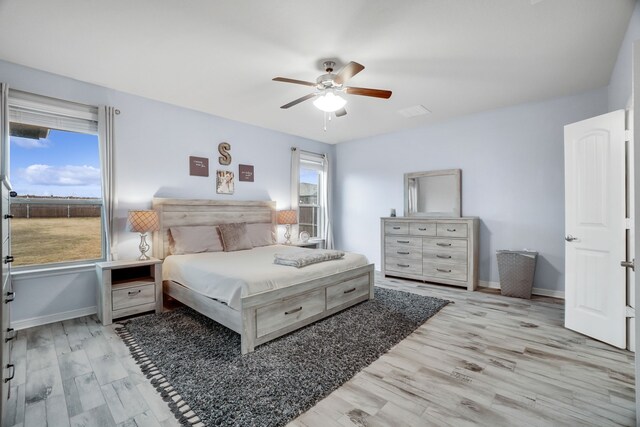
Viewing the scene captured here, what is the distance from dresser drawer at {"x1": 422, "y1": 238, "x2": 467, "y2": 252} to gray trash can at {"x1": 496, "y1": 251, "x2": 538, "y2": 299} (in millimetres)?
469

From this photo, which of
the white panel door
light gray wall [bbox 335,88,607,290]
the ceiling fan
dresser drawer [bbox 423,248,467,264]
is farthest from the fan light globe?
dresser drawer [bbox 423,248,467,264]

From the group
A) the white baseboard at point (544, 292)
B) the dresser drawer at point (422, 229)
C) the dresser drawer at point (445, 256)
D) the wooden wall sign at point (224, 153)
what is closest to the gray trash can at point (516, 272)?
the white baseboard at point (544, 292)

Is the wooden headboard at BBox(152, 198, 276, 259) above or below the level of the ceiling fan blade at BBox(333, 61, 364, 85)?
below

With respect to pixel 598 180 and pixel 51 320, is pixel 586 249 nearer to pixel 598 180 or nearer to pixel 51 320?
A: pixel 598 180

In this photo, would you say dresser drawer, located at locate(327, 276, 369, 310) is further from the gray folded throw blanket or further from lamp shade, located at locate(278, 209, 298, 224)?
lamp shade, located at locate(278, 209, 298, 224)

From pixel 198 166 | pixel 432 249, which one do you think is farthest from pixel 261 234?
pixel 432 249

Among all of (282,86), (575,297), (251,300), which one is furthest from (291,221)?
(575,297)

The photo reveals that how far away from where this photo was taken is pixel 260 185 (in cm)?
498

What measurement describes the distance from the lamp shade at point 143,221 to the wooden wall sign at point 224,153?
1.39 metres

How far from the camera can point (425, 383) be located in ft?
6.37

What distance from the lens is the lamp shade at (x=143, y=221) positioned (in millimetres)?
3266

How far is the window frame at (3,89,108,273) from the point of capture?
288cm

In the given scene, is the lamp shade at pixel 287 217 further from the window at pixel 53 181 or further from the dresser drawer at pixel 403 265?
the window at pixel 53 181

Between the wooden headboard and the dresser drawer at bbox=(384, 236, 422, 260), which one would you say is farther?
the dresser drawer at bbox=(384, 236, 422, 260)
